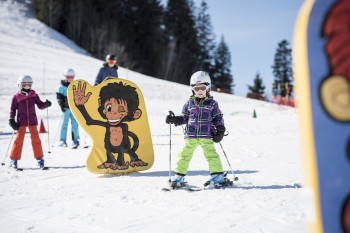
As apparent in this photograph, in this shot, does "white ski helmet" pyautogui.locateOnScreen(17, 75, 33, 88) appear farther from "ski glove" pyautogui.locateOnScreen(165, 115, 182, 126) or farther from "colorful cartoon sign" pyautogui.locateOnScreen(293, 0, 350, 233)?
"colorful cartoon sign" pyautogui.locateOnScreen(293, 0, 350, 233)

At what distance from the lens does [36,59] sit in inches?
1057

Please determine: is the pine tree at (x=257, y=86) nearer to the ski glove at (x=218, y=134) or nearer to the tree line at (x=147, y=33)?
the tree line at (x=147, y=33)

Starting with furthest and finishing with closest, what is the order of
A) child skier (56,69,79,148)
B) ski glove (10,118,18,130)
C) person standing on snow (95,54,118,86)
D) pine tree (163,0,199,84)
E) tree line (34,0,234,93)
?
pine tree (163,0,199,84) < tree line (34,0,234,93) < child skier (56,69,79,148) < person standing on snow (95,54,118,86) < ski glove (10,118,18,130)

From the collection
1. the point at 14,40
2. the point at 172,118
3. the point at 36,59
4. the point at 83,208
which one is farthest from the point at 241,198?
the point at 14,40

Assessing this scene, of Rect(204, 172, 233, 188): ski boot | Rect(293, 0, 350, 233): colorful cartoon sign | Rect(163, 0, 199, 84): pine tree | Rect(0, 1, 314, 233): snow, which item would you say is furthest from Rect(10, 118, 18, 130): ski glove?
Rect(163, 0, 199, 84): pine tree

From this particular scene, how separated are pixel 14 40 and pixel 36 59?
7.41 meters

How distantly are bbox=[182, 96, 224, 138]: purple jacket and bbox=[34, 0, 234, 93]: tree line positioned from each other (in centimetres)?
4023

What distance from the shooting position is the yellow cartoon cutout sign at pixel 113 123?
17.4ft

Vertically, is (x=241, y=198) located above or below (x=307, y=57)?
below

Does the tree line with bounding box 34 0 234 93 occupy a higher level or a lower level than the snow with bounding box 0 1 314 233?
higher

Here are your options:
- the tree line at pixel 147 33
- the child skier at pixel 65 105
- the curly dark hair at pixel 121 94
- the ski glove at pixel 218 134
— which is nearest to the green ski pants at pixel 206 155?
the ski glove at pixel 218 134

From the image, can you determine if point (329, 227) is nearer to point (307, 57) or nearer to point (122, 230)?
point (307, 57)

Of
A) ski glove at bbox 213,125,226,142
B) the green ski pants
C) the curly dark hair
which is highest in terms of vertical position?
the curly dark hair

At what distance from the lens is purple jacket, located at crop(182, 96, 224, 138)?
172 inches
